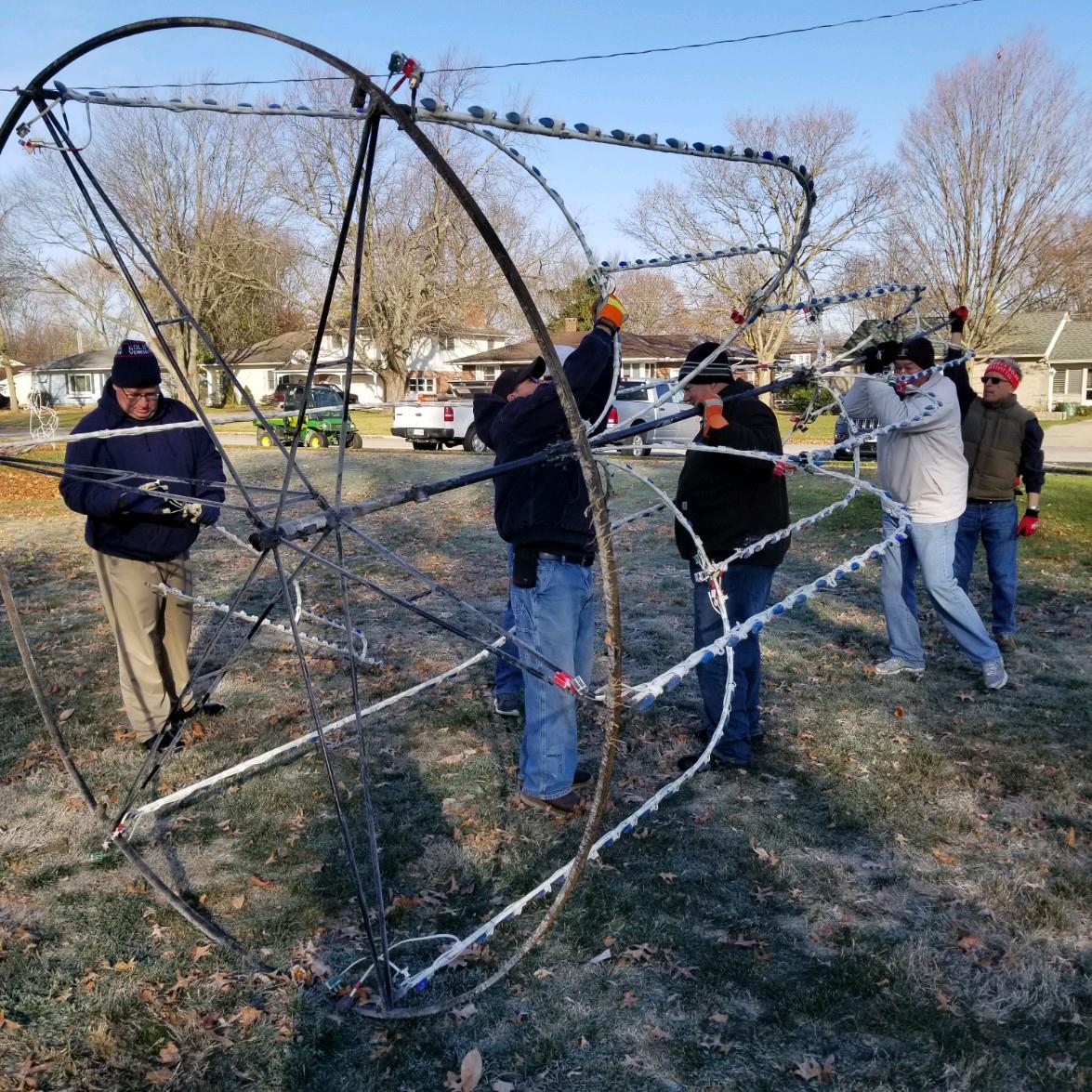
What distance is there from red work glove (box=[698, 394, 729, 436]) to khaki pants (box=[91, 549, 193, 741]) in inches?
110

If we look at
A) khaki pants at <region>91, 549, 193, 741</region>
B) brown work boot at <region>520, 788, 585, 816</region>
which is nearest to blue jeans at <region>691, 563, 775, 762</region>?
brown work boot at <region>520, 788, 585, 816</region>

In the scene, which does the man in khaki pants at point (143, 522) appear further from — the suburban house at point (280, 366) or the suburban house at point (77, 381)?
the suburban house at point (77, 381)

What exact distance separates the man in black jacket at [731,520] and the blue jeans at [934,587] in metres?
1.36

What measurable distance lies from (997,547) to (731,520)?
9.22 ft

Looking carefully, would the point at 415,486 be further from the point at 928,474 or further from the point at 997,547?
the point at 997,547

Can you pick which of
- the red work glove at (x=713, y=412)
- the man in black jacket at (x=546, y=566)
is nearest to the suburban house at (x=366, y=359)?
the red work glove at (x=713, y=412)

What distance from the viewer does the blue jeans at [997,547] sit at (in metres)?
6.36

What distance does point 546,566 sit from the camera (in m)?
4.07

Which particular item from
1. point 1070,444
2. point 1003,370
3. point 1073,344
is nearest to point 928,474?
point 1003,370

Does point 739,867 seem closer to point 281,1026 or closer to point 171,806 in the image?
point 281,1026

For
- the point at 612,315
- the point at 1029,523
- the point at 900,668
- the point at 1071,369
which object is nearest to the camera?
the point at 612,315

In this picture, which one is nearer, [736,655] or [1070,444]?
[736,655]

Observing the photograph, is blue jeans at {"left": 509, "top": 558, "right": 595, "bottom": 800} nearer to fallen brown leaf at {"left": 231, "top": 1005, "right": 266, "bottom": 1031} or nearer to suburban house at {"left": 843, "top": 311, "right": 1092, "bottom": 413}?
fallen brown leaf at {"left": 231, "top": 1005, "right": 266, "bottom": 1031}

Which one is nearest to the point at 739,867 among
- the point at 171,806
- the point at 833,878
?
the point at 833,878
